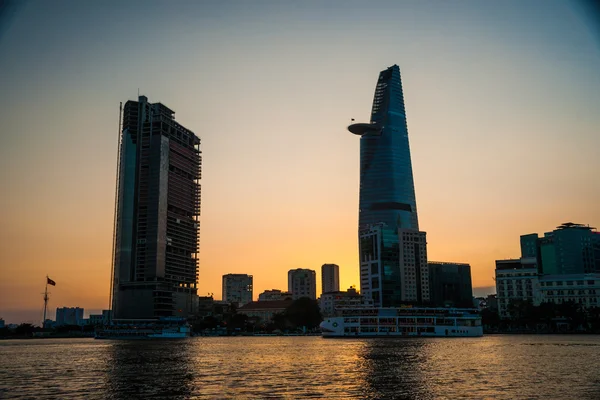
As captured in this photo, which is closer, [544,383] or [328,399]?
[328,399]

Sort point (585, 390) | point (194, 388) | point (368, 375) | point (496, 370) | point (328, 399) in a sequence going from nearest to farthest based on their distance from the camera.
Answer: point (328, 399) → point (585, 390) → point (194, 388) → point (368, 375) → point (496, 370)

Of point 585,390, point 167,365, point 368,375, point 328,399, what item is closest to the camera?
point 328,399

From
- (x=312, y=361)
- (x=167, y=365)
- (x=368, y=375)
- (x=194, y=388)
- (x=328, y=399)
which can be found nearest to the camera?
(x=328, y=399)

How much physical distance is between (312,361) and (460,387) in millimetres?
43949

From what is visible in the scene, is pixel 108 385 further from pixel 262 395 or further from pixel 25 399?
pixel 262 395

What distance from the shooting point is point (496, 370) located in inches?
3319

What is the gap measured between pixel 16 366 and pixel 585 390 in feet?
302

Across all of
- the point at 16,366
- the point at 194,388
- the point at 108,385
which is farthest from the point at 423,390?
the point at 16,366

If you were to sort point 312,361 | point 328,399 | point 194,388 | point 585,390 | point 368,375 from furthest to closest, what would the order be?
point 312,361, point 368,375, point 194,388, point 585,390, point 328,399

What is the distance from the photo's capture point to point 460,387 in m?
65.6

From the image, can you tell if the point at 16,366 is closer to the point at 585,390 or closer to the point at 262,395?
the point at 262,395

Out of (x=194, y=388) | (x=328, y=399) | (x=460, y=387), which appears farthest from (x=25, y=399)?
(x=460, y=387)

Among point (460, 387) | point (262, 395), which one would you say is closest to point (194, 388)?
point (262, 395)

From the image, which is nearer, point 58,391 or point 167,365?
point 58,391
